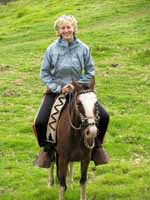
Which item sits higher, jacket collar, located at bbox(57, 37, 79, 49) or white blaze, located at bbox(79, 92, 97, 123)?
jacket collar, located at bbox(57, 37, 79, 49)

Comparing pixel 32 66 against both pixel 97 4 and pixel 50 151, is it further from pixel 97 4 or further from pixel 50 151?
pixel 97 4

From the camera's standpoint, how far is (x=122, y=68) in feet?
76.9

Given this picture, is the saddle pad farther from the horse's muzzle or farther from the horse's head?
the horse's muzzle

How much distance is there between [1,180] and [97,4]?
1272 inches

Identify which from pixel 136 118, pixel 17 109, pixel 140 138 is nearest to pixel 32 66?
pixel 17 109

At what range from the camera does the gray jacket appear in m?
9.52

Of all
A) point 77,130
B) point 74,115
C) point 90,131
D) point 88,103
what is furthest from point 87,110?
point 77,130

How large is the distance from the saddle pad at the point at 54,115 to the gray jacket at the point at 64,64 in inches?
6.7

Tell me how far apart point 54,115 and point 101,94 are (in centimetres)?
994

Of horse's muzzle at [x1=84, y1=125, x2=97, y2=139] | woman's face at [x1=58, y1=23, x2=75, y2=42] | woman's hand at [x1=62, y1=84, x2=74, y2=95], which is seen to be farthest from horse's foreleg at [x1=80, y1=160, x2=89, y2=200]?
woman's face at [x1=58, y1=23, x2=75, y2=42]

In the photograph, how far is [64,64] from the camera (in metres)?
9.51

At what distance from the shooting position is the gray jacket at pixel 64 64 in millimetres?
9516

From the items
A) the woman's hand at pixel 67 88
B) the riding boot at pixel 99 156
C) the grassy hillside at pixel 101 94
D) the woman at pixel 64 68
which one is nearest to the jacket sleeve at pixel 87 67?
the woman at pixel 64 68

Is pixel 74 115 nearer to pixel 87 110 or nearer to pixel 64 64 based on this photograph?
pixel 87 110
